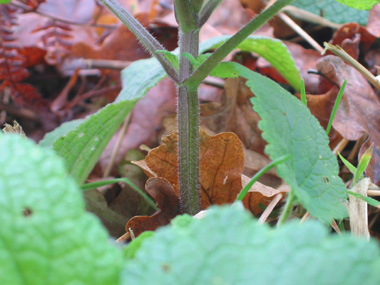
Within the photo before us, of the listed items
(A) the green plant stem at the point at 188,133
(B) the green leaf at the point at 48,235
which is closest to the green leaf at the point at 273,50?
(A) the green plant stem at the point at 188,133

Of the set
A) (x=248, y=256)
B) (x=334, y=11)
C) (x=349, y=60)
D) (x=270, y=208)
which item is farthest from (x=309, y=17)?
(x=248, y=256)

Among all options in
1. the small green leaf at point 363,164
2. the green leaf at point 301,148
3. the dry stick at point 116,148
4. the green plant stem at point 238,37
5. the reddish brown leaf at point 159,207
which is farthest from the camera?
the dry stick at point 116,148

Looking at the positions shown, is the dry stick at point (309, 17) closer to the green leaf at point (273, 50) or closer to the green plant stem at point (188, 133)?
the green leaf at point (273, 50)

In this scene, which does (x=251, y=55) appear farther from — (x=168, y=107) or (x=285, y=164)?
(x=285, y=164)

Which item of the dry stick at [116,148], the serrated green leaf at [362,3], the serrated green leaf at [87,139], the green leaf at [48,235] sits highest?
the serrated green leaf at [362,3]

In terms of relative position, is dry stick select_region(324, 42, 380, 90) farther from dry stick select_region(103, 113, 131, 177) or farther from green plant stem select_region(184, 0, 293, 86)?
dry stick select_region(103, 113, 131, 177)

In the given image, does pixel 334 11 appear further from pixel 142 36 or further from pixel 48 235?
pixel 48 235

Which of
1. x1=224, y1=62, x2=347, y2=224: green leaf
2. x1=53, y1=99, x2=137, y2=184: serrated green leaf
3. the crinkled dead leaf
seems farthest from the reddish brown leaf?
x1=224, y1=62, x2=347, y2=224: green leaf
